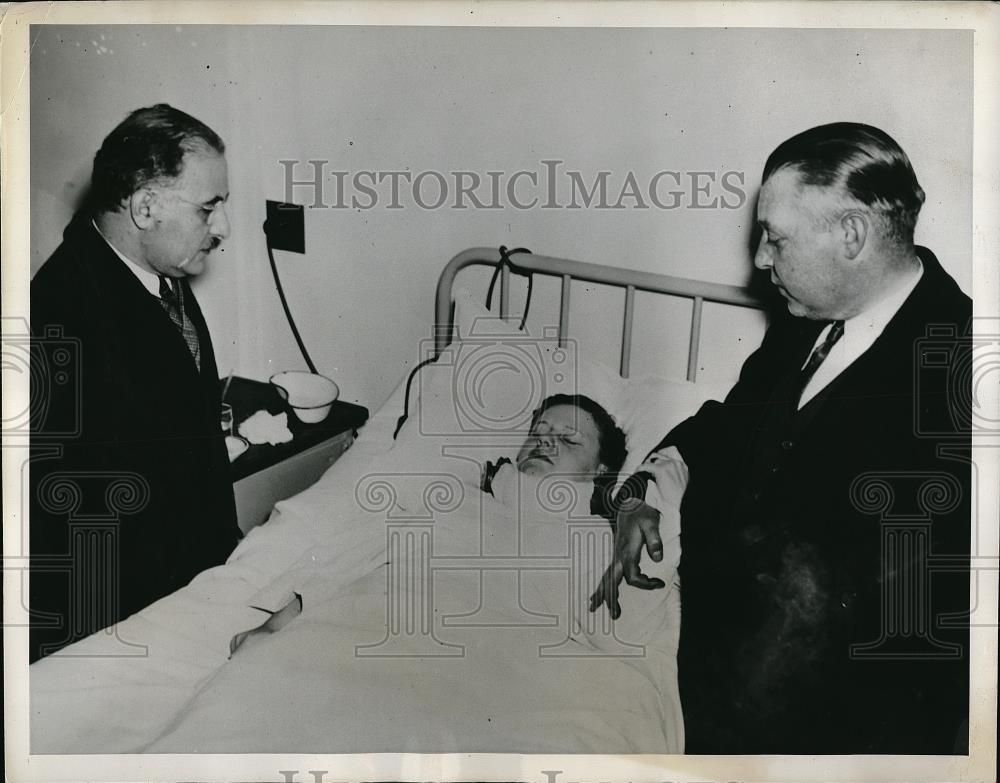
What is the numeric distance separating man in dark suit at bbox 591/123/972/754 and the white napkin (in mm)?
658

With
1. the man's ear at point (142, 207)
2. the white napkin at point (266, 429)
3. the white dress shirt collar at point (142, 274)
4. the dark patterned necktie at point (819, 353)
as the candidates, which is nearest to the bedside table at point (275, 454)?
the white napkin at point (266, 429)

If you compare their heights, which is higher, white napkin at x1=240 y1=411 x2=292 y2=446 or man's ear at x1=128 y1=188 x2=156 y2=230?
man's ear at x1=128 y1=188 x2=156 y2=230

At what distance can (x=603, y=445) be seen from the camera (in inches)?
70.5

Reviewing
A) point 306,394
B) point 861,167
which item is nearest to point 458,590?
point 306,394

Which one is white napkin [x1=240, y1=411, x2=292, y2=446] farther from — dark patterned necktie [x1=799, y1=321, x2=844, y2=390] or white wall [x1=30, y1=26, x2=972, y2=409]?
dark patterned necktie [x1=799, y1=321, x2=844, y2=390]

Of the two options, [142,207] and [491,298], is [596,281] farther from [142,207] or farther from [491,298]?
[142,207]

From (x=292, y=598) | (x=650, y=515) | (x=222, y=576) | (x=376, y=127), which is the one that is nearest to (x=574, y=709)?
(x=650, y=515)

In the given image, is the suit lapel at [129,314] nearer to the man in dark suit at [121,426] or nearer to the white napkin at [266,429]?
the man in dark suit at [121,426]

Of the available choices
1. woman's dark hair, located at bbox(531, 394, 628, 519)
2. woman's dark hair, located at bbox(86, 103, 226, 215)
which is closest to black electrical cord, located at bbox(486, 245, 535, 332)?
woman's dark hair, located at bbox(531, 394, 628, 519)

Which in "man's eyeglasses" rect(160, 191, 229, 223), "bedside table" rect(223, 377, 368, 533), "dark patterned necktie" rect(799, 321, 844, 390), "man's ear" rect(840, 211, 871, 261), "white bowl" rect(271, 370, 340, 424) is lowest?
"bedside table" rect(223, 377, 368, 533)

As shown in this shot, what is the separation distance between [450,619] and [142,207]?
3.14ft

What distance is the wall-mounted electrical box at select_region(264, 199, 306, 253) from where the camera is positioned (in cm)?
179

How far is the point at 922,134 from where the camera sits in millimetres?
1798

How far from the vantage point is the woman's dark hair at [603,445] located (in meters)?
1.79
